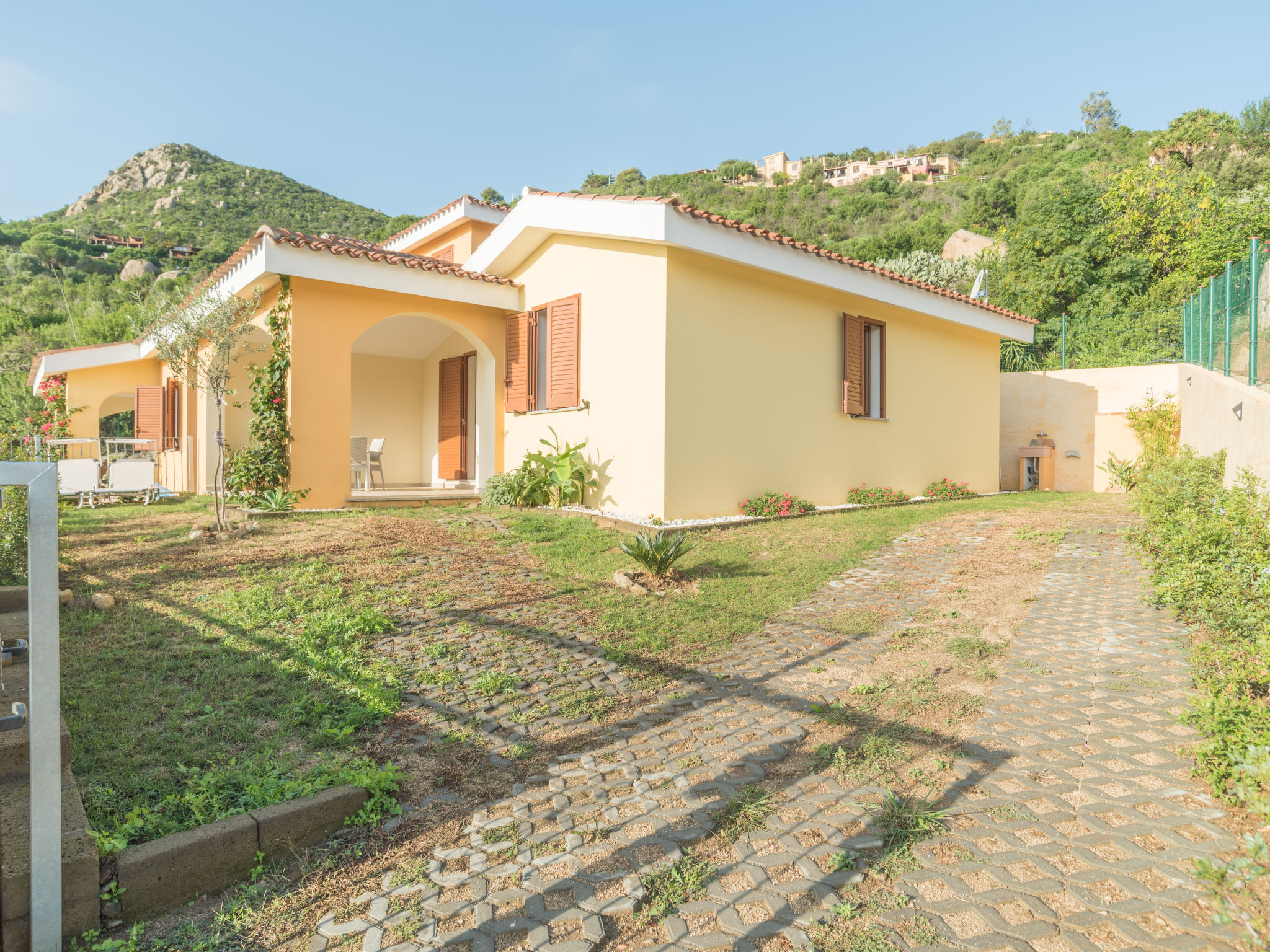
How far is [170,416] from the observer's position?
1519 centimetres

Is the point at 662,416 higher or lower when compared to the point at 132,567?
higher

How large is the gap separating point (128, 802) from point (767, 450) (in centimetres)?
888

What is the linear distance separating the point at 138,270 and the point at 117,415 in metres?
25.7

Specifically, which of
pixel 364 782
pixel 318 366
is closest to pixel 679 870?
pixel 364 782

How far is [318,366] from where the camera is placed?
9.90 m

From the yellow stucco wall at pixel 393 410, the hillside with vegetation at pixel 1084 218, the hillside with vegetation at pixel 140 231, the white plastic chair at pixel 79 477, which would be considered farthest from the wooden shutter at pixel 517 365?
the hillside with vegetation at pixel 140 231

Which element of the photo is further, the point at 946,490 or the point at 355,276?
the point at 946,490

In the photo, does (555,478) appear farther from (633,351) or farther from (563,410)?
(633,351)

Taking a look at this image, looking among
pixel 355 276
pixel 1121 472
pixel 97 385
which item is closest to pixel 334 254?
pixel 355 276

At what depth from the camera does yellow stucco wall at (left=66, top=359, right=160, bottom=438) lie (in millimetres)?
16312

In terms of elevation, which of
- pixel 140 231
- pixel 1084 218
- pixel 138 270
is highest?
pixel 140 231

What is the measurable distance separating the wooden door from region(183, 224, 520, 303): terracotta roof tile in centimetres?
275

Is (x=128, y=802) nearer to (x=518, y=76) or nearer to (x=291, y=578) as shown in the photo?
(x=291, y=578)

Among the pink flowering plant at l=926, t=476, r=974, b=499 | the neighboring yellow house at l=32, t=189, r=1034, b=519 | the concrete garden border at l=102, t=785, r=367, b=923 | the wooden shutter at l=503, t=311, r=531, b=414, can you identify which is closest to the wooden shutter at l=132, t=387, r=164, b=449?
the neighboring yellow house at l=32, t=189, r=1034, b=519
